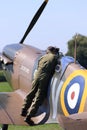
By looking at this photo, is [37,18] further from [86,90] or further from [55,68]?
[86,90]

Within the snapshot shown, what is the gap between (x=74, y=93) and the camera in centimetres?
557

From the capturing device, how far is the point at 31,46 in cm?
856

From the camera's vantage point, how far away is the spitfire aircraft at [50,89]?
209 inches

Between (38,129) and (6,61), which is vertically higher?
(6,61)

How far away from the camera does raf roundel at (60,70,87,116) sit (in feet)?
17.7

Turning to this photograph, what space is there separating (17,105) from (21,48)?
165cm

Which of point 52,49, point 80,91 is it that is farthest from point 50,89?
point 80,91

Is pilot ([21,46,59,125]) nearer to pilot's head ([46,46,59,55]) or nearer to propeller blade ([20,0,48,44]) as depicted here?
pilot's head ([46,46,59,55])

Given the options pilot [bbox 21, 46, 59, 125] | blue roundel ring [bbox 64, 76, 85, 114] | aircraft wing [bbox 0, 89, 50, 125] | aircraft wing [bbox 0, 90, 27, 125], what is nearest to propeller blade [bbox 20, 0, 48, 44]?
aircraft wing [bbox 0, 90, 27, 125]

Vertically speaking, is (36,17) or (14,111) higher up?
(36,17)

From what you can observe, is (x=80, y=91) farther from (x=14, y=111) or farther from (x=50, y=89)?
(x=14, y=111)

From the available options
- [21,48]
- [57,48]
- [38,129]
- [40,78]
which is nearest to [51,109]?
[40,78]

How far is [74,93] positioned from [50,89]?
2.60 ft

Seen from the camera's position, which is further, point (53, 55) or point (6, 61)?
point (6, 61)
